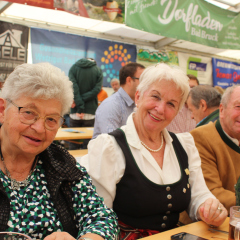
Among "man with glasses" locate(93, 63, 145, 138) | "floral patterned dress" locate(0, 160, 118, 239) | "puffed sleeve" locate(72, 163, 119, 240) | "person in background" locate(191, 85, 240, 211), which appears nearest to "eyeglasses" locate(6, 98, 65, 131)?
"floral patterned dress" locate(0, 160, 118, 239)

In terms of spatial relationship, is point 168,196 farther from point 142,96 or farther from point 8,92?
point 8,92

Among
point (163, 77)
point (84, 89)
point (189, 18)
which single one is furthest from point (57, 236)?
point (189, 18)

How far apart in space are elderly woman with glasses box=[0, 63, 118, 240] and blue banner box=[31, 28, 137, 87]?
18.4 ft

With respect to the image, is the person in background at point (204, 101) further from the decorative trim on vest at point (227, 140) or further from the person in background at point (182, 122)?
the decorative trim on vest at point (227, 140)

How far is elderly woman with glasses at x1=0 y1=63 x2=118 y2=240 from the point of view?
1.08 metres

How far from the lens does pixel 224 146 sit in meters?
2.00

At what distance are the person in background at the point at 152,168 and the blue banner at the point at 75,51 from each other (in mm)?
5325

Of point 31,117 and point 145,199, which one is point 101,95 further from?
point 31,117

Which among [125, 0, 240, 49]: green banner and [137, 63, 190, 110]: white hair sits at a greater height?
[125, 0, 240, 49]: green banner

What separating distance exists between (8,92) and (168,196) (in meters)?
1.03

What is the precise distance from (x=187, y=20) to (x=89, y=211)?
388 cm

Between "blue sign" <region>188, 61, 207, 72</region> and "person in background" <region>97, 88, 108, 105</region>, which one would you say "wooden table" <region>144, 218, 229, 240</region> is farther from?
"blue sign" <region>188, 61, 207, 72</region>

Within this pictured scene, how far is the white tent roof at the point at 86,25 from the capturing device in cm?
582

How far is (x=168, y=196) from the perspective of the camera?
1.44 metres
